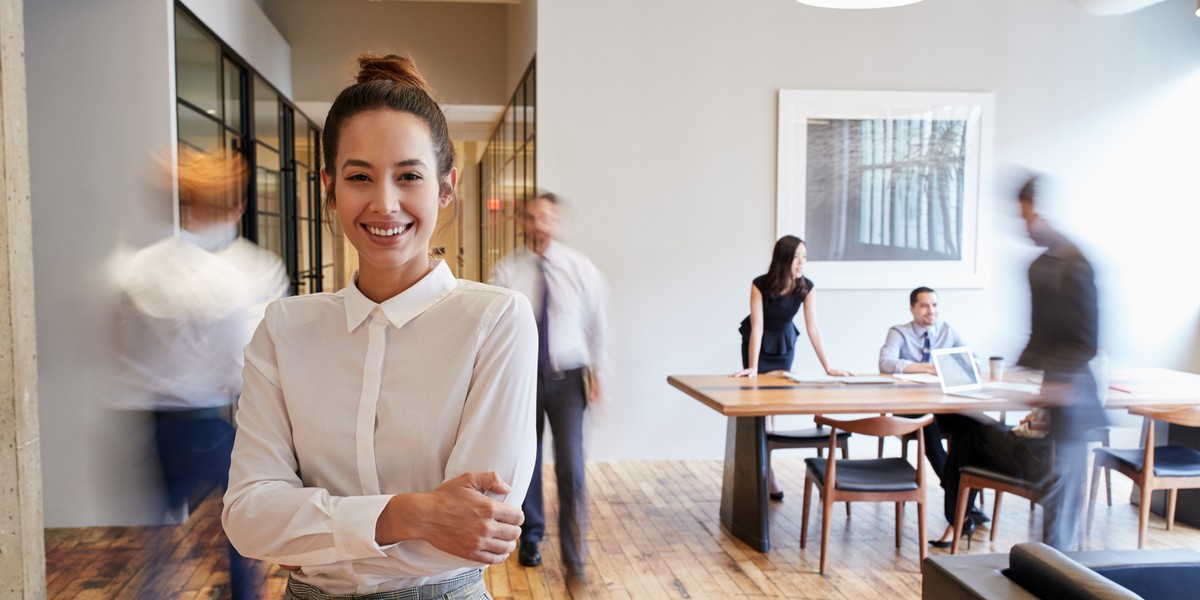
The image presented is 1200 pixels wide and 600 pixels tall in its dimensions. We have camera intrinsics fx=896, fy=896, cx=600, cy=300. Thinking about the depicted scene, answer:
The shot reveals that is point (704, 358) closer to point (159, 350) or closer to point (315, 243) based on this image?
point (159, 350)

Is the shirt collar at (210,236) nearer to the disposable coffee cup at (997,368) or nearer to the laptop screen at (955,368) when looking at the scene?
the laptop screen at (955,368)

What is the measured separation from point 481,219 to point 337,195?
45.1 feet

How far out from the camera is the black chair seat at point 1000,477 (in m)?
3.95

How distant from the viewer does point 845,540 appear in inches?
182

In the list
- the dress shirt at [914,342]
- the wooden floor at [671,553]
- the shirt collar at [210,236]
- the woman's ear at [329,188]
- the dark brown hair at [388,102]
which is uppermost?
the dark brown hair at [388,102]

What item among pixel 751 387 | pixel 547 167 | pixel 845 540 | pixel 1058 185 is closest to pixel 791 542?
pixel 845 540

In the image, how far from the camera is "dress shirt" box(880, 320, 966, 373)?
5.41 meters

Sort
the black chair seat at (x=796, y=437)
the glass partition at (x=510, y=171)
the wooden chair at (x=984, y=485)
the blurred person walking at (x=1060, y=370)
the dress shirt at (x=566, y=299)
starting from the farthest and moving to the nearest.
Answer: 1. the glass partition at (x=510, y=171)
2. the black chair seat at (x=796, y=437)
3. the dress shirt at (x=566, y=299)
4. the wooden chair at (x=984, y=485)
5. the blurred person walking at (x=1060, y=370)

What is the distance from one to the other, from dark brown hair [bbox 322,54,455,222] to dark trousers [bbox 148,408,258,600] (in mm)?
2066

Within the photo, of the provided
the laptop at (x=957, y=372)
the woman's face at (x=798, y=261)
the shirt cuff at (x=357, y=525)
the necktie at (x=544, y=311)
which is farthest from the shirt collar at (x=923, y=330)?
the shirt cuff at (x=357, y=525)

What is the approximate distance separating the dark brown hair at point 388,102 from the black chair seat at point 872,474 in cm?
322

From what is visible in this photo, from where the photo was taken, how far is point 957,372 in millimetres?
4688

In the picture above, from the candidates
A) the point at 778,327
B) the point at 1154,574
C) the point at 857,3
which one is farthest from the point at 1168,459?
the point at 857,3

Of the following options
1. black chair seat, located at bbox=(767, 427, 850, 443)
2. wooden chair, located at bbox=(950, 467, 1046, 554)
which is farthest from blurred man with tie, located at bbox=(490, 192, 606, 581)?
wooden chair, located at bbox=(950, 467, 1046, 554)
